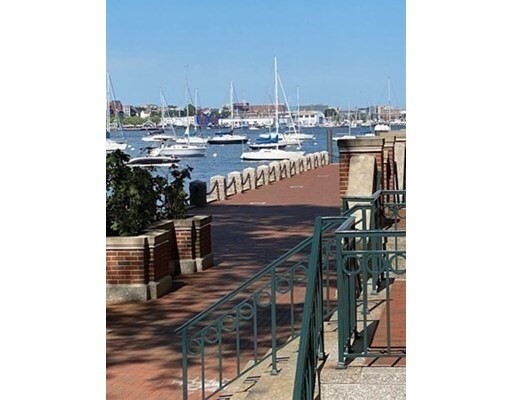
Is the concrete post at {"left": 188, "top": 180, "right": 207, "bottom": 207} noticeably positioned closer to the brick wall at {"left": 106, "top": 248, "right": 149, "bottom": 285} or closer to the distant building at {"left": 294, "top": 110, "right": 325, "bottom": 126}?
the brick wall at {"left": 106, "top": 248, "right": 149, "bottom": 285}

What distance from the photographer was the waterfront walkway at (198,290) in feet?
29.5

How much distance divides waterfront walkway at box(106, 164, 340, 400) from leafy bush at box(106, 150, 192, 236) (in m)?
0.99

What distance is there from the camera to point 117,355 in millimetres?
9875

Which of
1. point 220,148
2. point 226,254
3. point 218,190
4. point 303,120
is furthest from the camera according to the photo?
point 303,120

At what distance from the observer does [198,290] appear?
1347 cm

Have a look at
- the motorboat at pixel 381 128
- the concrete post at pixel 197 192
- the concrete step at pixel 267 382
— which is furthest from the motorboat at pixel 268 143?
the concrete step at pixel 267 382

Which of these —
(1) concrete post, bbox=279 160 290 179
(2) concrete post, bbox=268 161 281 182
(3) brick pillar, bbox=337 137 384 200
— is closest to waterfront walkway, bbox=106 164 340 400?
(3) brick pillar, bbox=337 137 384 200

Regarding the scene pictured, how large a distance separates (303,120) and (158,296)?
152 m

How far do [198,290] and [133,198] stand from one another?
1479mm

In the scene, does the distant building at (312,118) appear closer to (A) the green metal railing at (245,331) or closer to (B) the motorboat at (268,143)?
(B) the motorboat at (268,143)

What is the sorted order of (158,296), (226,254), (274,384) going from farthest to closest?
1. (226,254)
2. (158,296)
3. (274,384)
